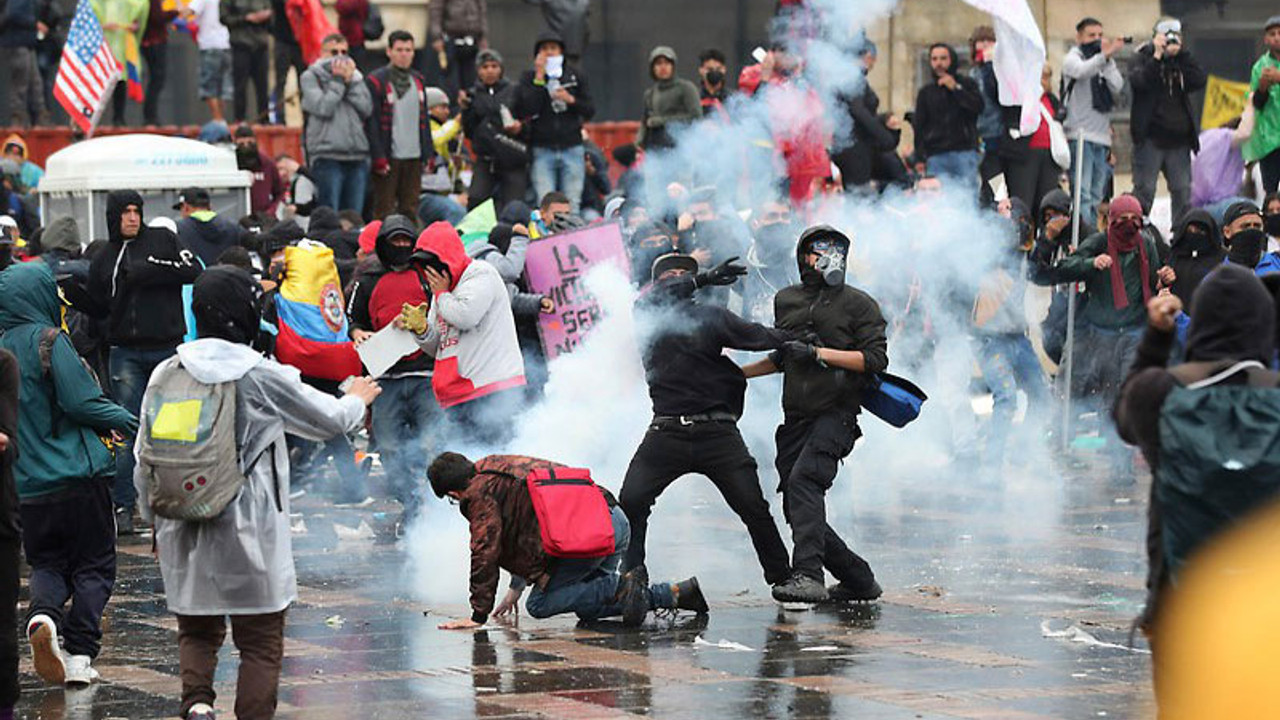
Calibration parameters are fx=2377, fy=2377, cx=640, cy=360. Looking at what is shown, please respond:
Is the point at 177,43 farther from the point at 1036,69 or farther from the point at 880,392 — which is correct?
the point at 880,392

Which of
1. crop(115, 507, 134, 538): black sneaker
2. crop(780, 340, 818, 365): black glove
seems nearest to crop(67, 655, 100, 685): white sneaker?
crop(780, 340, 818, 365): black glove

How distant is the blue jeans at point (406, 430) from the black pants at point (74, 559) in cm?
341

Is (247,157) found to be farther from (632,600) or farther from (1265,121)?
(632,600)

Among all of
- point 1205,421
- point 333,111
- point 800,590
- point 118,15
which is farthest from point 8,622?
point 118,15

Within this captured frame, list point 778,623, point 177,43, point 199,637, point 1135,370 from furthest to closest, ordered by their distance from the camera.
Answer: point 177,43 → point 778,623 → point 199,637 → point 1135,370

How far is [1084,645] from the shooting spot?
983 cm

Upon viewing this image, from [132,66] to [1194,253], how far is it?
1037 cm

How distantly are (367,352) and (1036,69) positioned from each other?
175 inches

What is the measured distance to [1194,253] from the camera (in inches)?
598

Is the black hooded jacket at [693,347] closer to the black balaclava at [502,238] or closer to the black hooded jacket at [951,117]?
the black balaclava at [502,238]

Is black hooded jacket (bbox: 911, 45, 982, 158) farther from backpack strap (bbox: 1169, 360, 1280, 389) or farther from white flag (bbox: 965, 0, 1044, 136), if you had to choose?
backpack strap (bbox: 1169, 360, 1280, 389)

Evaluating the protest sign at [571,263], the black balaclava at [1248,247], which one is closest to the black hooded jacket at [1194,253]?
the black balaclava at [1248,247]

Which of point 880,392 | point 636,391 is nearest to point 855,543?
point 636,391

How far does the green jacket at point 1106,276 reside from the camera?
53.6 ft
